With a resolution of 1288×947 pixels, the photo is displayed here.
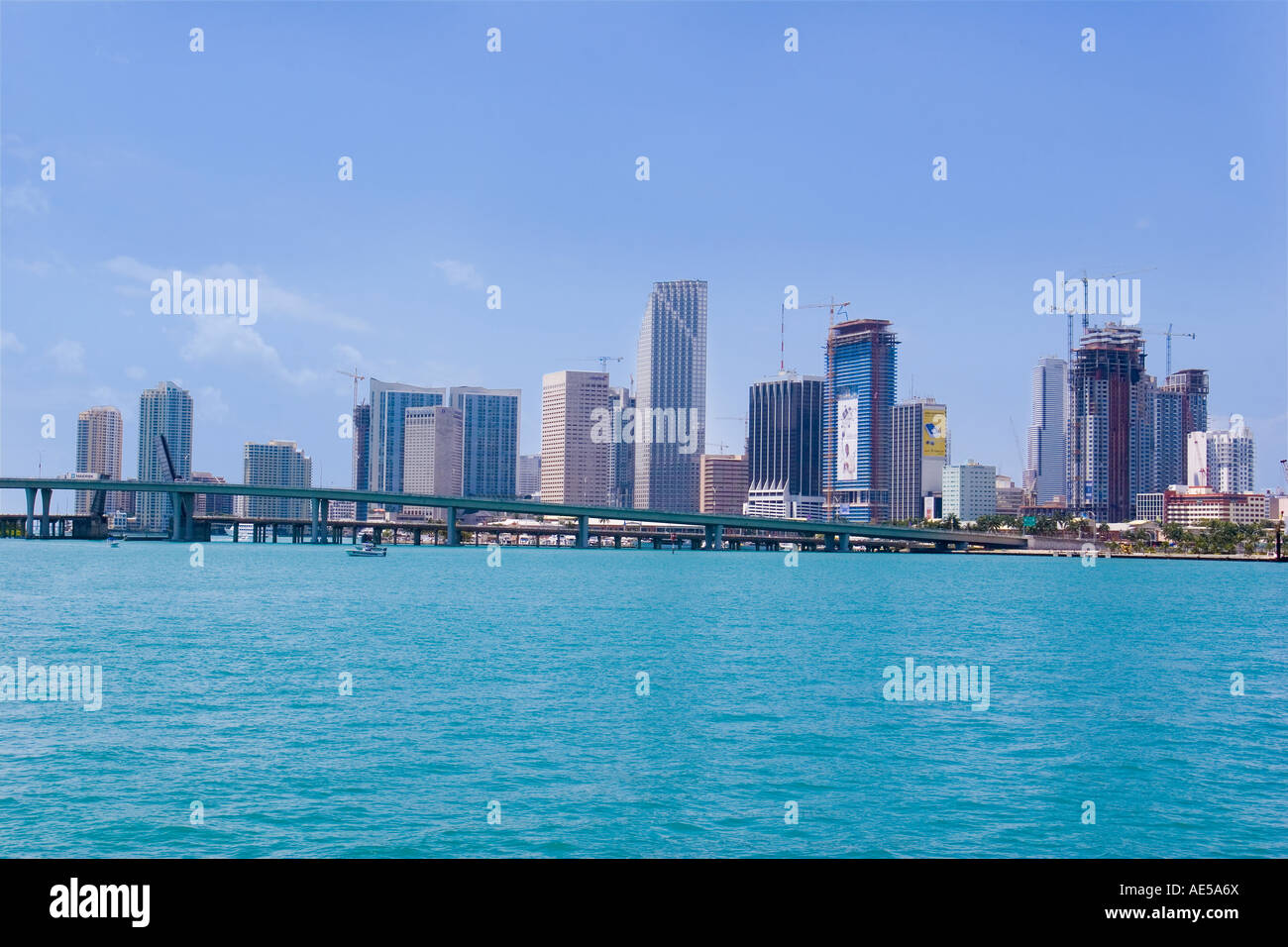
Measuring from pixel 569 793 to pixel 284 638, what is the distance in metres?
32.3

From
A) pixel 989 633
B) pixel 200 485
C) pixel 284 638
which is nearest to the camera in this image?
pixel 284 638

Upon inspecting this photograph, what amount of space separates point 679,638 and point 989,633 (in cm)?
1796

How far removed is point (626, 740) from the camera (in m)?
28.9

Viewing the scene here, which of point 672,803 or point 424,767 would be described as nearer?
point 672,803

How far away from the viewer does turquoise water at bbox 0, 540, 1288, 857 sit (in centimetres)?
2064

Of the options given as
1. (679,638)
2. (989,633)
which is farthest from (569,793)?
(989,633)

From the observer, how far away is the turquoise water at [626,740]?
67.7ft

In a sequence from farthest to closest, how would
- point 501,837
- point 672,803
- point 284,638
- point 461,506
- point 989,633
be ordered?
1. point 461,506
2. point 989,633
3. point 284,638
4. point 672,803
5. point 501,837
